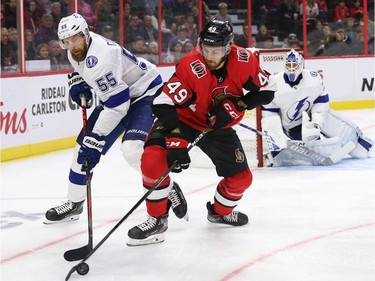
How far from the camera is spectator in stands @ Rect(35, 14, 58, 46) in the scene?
7355 millimetres

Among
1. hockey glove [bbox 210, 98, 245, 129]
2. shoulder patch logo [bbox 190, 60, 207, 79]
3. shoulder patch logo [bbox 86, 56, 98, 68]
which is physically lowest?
hockey glove [bbox 210, 98, 245, 129]

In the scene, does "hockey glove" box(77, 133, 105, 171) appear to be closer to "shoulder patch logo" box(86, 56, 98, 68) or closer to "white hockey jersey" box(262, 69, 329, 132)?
"shoulder patch logo" box(86, 56, 98, 68)

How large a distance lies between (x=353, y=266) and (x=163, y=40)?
6223mm

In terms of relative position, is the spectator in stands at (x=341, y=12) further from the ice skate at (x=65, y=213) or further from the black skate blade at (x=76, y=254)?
the black skate blade at (x=76, y=254)

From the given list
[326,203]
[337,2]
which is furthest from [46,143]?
[337,2]

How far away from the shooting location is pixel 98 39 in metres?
4.03

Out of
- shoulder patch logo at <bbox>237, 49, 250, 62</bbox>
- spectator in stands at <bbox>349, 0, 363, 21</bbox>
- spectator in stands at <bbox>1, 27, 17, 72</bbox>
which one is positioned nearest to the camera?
shoulder patch logo at <bbox>237, 49, 250, 62</bbox>

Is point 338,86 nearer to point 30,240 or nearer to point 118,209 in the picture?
point 118,209

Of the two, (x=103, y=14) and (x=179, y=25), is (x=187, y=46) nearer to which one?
(x=179, y=25)

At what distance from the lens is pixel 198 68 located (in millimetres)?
3688

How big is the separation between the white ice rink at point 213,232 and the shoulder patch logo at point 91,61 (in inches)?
31.4

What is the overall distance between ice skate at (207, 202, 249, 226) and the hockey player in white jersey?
0.48 feet

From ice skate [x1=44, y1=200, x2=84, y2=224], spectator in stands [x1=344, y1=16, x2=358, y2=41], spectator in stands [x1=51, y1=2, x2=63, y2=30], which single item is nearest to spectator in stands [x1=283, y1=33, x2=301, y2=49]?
spectator in stands [x1=344, y1=16, x2=358, y2=41]

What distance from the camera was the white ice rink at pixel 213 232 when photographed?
3338mm
